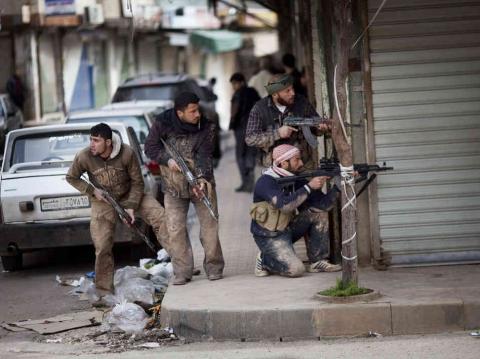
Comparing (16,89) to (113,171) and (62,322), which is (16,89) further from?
(62,322)

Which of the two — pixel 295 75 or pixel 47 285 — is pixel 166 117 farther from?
pixel 295 75

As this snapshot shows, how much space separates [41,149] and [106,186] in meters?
2.37

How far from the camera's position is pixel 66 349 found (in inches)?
336

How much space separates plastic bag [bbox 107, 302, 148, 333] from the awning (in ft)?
114

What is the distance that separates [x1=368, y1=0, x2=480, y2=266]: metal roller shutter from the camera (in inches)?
386

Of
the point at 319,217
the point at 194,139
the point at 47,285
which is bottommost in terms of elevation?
the point at 47,285

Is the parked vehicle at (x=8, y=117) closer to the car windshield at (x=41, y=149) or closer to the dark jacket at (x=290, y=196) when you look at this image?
the car windshield at (x=41, y=149)

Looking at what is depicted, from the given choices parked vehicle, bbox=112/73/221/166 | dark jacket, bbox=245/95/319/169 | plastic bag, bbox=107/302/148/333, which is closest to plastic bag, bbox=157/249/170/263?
dark jacket, bbox=245/95/319/169

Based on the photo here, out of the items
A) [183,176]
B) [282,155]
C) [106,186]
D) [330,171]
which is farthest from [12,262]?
[330,171]

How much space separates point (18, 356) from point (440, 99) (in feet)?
13.6

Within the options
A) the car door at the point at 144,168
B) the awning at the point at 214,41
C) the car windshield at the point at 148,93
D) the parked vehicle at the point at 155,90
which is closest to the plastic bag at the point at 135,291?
the car door at the point at 144,168

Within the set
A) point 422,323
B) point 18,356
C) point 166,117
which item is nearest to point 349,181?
point 422,323

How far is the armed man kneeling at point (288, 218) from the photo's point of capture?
938 cm

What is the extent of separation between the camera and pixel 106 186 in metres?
10.3
